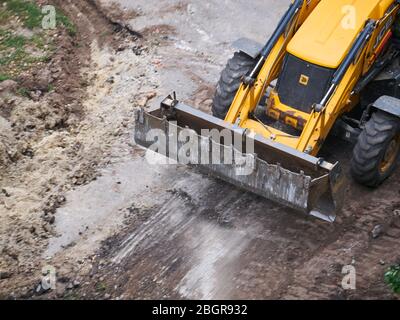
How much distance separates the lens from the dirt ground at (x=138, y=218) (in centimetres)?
884

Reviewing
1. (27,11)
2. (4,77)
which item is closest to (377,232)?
(4,77)

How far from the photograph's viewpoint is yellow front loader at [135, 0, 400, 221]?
29.4ft

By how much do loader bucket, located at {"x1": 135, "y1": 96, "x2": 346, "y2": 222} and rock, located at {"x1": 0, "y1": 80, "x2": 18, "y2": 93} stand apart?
334 cm

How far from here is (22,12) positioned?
1420cm

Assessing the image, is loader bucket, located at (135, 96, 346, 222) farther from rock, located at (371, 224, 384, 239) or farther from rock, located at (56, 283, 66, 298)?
rock, located at (56, 283, 66, 298)

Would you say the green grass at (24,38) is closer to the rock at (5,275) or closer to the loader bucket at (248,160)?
the loader bucket at (248,160)

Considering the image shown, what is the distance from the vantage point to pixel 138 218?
32.1 ft

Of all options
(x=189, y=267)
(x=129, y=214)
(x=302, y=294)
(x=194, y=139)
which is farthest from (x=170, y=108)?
(x=302, y=294)

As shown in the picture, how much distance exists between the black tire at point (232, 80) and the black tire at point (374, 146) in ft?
6.22

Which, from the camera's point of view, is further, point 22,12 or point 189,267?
point 22,12

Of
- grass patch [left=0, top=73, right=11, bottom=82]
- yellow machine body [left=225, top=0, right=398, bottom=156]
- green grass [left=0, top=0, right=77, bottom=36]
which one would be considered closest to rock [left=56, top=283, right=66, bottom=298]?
yellow machine body [left=225, top=0, right=398, bottom=156]

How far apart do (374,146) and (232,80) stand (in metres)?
2.20
